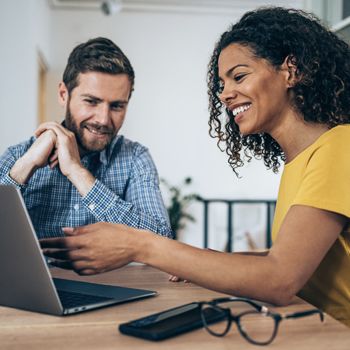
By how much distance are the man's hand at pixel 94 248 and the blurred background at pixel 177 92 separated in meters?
4.63

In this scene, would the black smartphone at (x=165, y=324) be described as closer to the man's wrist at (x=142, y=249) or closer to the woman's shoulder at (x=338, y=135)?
the man's wrist at (x=142, y=249)

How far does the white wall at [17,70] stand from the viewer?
331 centimetres

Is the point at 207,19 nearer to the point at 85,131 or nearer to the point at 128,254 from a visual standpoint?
the point at 85,131

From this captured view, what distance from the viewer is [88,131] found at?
6.34ft

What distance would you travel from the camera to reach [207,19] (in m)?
5.93

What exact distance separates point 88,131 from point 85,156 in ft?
0.33

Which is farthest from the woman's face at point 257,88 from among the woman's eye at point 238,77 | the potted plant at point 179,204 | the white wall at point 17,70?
the potted plant at point 179,204

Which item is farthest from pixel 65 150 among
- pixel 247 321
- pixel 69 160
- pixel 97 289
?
pixel 247 321

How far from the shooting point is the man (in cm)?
176

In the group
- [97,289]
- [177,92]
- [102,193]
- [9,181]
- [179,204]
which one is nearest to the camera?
[97,289]

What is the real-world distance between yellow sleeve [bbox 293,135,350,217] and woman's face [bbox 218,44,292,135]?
0.68 ft

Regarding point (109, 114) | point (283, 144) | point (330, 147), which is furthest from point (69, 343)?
point (109, 114)

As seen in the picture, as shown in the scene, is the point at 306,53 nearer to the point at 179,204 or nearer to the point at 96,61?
the point at 96,61

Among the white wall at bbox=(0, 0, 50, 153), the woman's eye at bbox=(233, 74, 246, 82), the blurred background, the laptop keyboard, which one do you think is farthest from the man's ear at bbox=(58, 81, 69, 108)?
the blurred background
